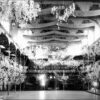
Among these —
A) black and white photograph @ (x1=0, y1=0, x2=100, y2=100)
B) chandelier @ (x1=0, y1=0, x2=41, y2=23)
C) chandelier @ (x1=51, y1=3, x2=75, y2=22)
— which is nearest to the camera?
chandelier @ (x1=0, y1=0, x2=41, y2=23)

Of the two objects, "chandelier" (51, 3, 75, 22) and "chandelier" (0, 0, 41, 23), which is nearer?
"chandelier" (0, 0, 41, 23)

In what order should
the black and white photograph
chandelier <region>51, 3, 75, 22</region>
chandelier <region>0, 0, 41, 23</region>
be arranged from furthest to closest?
the black and white photograph
chandelier <region>51, 3, 75, 22</region>
chandelier <region>0, 0, 41, 23</region>

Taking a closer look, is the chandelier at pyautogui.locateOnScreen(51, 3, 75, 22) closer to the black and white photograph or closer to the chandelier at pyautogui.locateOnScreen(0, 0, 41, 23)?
the black and white photograph

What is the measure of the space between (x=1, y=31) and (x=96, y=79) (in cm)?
1289

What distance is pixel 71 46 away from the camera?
26547mm

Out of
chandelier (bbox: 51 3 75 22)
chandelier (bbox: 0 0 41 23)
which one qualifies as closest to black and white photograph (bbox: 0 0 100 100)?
chandelier (bbox: 51 3 75 22)

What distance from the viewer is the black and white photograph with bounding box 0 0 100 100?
15.2 meters

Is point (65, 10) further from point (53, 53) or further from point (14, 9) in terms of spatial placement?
point (53, 53)

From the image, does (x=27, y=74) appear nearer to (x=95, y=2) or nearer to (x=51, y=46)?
(x=51, y=46)

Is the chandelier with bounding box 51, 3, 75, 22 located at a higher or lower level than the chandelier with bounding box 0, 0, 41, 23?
higher

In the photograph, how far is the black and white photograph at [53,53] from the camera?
15195 mm

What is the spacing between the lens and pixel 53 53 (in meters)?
28.3

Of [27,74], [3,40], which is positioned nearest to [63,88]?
[27,74]

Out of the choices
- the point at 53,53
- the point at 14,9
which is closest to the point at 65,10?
the point at 14,9
